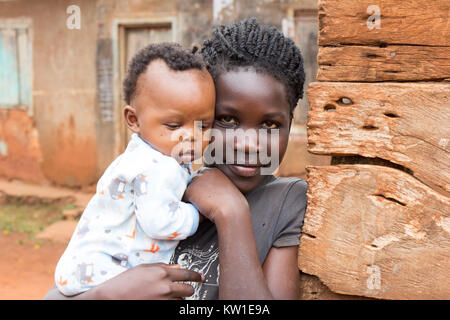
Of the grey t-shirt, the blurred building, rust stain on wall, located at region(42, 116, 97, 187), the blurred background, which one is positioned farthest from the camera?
rust stain on wall, located at region(42, 116, 97, 187)

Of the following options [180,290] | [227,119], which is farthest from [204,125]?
[180,290]

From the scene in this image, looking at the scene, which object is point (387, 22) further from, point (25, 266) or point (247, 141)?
point (25, 266)

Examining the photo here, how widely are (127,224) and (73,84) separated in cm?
716

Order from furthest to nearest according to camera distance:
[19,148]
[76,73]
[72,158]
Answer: [19,148] < [72,158] < [76,73]

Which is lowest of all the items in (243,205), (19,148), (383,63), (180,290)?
(19,148)

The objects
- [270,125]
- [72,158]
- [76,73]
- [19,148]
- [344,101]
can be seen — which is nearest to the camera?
[344,101]

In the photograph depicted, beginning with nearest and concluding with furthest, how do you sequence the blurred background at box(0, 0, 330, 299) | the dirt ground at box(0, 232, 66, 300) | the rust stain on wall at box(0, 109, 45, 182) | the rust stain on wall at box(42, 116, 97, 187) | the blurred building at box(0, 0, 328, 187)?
the dirt ground at box(0, 232, 66, 300)
the blurred background at box(0, 0, 330, 299)
the blurred building at box(0, 0, 328, 187)
the rust stain on wall at box(42, 116, 97, 187)
the rust stain on wall at box(0, 109, 45, 182)

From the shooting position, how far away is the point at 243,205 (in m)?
1.55

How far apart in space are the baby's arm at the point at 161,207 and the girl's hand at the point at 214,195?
67mm

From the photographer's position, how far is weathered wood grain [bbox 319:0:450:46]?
1386 millimetres

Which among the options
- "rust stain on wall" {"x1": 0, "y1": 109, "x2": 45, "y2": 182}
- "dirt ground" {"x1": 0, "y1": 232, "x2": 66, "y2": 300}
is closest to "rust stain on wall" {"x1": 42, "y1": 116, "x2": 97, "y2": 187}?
"rust stain on wall" {"x1": 0, "y1": 109, "x2": 45, "y2": 182}

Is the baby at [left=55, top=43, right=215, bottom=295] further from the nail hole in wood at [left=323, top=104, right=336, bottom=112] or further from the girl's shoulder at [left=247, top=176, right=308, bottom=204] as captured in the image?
the nail hole in wood at [left=323, top=104, right=336, bottom=112]

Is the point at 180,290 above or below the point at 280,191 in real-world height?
below

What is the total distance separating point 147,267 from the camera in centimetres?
153
